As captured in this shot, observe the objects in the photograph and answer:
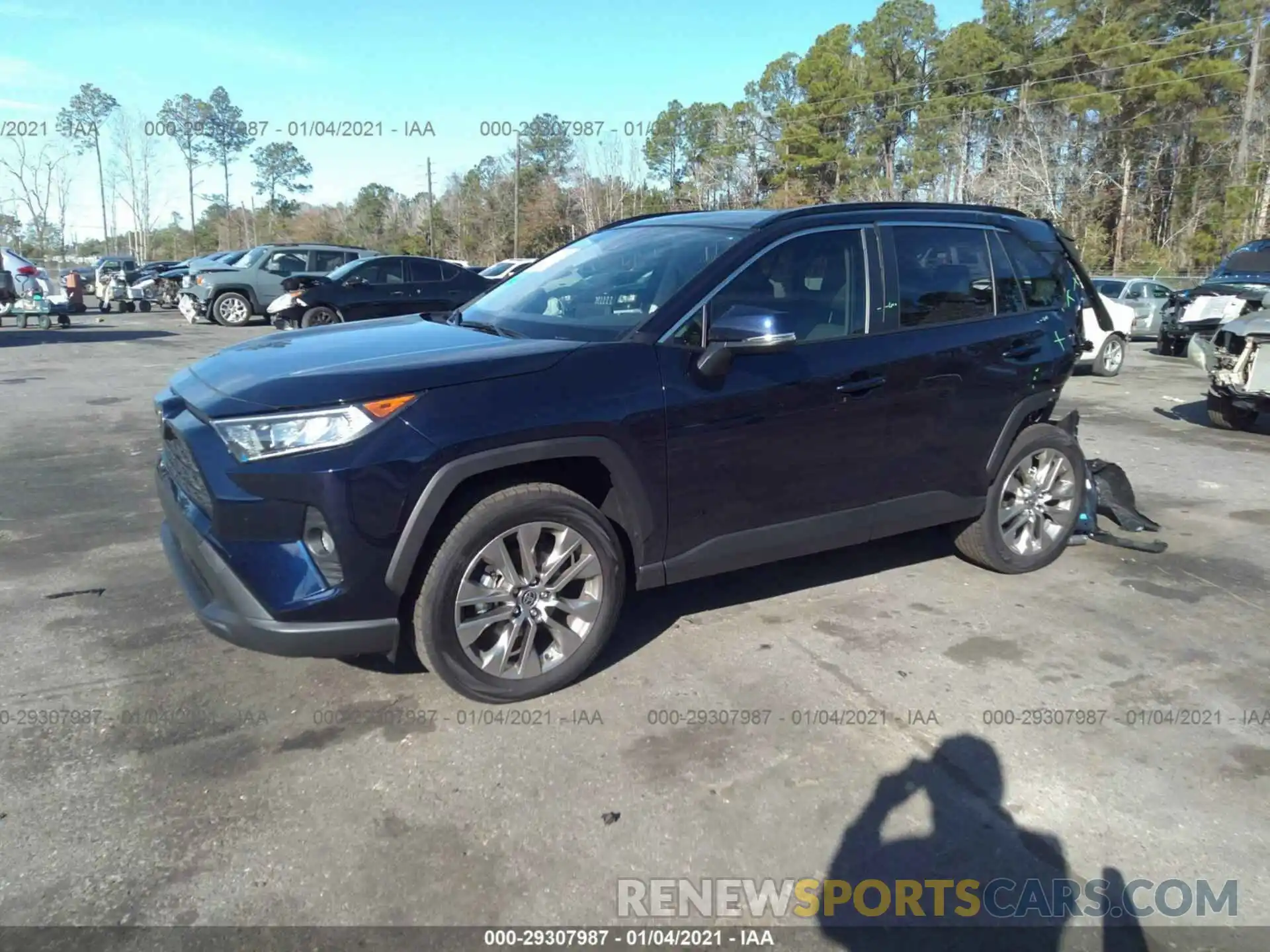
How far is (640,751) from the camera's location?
3.32m

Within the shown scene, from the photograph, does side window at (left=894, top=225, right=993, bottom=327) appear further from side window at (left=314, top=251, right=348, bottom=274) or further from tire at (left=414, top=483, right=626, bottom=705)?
side window at (left=314, top=251, right=348, bottom=274)

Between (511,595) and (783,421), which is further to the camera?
(783,421)

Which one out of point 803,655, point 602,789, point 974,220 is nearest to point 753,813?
point 602,789

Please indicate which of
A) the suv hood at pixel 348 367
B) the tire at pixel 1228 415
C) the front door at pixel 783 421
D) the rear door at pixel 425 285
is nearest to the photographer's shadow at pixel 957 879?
the front door at pixel 783 421

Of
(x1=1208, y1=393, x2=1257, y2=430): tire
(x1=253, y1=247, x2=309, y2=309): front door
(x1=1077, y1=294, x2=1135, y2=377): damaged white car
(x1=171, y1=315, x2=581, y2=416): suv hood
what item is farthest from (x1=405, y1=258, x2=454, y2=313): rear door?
(x1=171, y1=315, x2=581, y2=416): suv hood

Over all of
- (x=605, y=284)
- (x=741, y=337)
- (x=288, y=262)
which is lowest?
(x=741, y=337)

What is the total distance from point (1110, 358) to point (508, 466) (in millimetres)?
13150

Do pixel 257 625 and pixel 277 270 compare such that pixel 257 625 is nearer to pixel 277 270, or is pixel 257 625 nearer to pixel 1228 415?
pixel 1228 415

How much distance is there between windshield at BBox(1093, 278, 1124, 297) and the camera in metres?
20.5

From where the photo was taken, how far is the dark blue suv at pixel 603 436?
3.17m

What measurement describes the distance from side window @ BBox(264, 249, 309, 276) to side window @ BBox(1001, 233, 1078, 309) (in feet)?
61.5

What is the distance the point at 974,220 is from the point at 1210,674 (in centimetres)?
250

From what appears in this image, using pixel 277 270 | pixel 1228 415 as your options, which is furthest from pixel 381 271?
pixel 1228 415

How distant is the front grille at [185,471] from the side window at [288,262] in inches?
A: 734
